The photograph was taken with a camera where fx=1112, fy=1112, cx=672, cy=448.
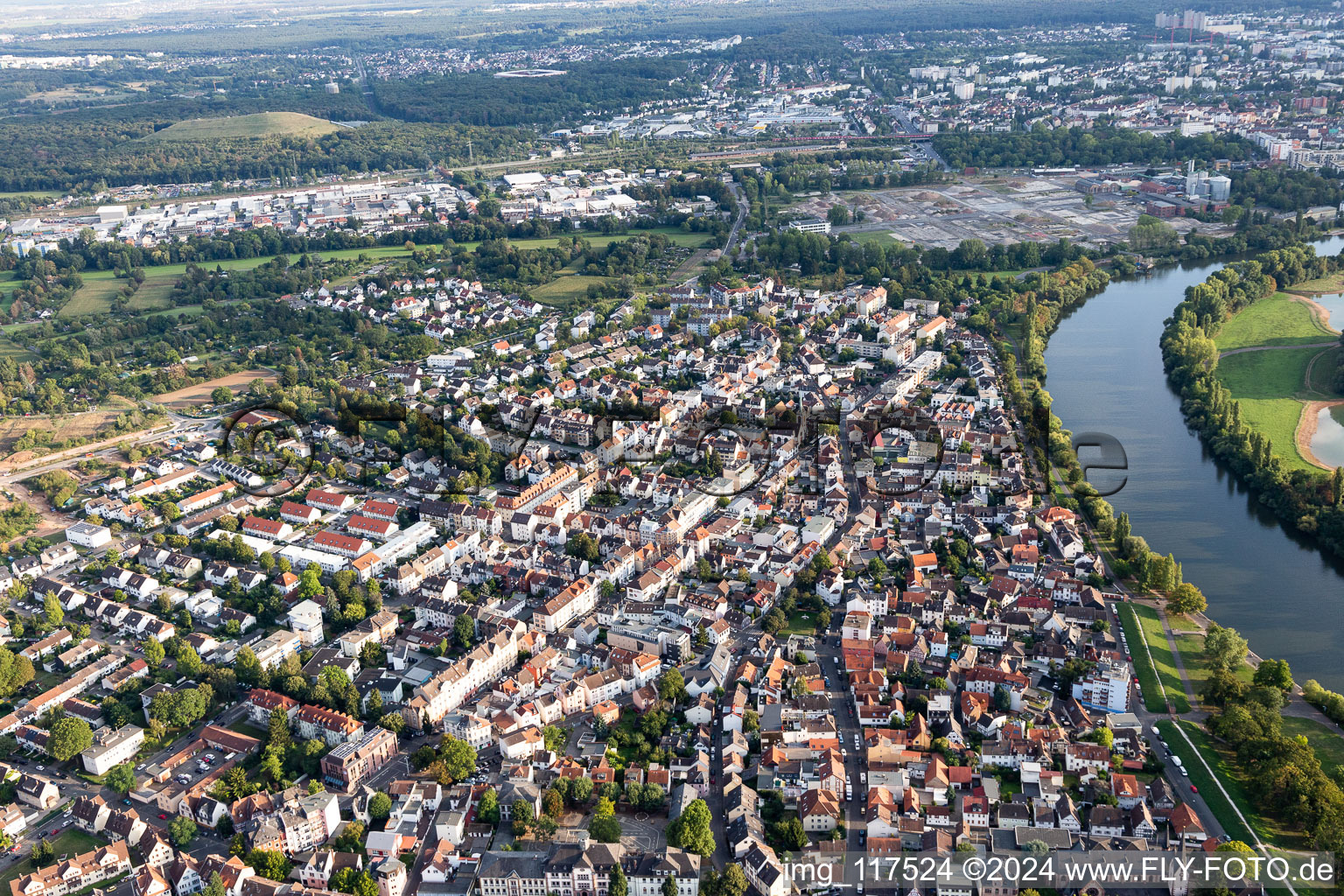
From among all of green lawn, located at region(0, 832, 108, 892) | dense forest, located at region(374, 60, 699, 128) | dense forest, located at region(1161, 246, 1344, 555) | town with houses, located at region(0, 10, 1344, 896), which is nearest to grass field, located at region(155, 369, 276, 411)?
town with houses, located at region(0, 10, 1344, 896)

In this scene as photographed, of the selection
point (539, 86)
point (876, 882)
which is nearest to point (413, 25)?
point (539, 86)

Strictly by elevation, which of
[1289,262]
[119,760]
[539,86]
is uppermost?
[539,86]

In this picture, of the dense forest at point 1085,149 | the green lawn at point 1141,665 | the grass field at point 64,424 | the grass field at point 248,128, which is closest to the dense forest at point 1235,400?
the green lawn at point 1141,665

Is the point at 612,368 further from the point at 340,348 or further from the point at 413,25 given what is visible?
the point at 413,25

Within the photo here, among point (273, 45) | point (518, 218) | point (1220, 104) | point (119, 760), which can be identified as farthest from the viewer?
point (273, 45)

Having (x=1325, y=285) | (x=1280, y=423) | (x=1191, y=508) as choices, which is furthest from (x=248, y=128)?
(x=1191, y=508)

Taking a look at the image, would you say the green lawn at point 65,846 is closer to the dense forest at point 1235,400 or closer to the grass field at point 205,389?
the grass field at point 205,389

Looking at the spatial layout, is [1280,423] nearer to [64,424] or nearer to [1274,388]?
[1274,388]
